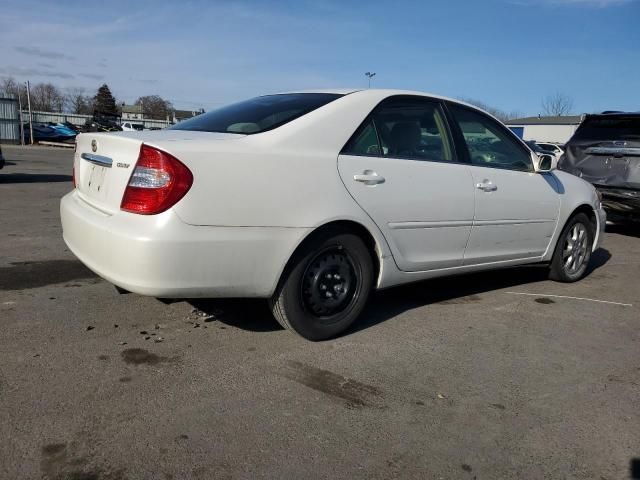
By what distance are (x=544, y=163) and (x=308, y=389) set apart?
10.5 feet

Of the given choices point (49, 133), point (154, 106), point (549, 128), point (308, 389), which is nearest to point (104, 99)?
point (154, 106)

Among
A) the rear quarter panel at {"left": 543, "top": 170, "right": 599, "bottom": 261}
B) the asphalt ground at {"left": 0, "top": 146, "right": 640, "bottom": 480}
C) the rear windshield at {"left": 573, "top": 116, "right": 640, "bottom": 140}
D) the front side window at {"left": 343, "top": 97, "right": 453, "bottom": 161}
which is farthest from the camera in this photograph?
the rear windshield at {"left": 573, "top": 116, "right": 640, "bottom": 140}

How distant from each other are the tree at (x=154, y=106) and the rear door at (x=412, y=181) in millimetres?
78671

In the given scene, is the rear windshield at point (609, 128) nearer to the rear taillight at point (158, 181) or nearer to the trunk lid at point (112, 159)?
the trunk lid at point (112, 159)

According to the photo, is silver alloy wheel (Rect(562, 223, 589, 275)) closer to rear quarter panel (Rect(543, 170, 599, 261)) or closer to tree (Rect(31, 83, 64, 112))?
rear quarter panel (Rect(543, 170, 599, 261))

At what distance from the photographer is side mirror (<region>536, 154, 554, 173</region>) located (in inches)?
194

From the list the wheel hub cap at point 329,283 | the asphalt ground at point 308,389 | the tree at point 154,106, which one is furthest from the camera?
the tree at point 154,106

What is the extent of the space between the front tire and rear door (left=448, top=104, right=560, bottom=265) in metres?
1.13

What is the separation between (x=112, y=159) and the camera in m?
3.22

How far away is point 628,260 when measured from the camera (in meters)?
7.01

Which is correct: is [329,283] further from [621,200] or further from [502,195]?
[621,200]

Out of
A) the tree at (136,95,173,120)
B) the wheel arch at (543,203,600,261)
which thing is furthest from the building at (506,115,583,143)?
the wheel arch at (543,203,600,261)

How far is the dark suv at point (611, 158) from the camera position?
7828mm

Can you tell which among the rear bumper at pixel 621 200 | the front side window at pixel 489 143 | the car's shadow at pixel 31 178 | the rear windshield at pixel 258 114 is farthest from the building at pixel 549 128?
the rear windshield at pixel 258 114
